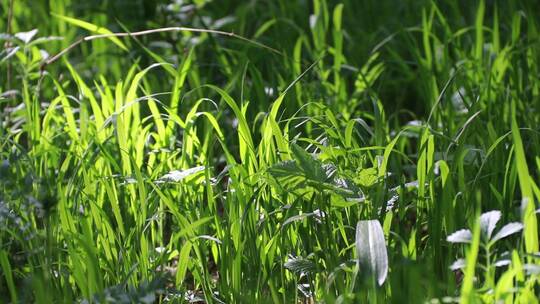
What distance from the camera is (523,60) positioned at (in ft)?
8.84

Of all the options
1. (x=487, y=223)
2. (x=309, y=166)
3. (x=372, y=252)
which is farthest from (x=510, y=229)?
(x=309, y=166)

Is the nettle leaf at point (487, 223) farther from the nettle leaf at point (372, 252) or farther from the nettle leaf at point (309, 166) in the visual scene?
the nettle leaf at point (309, 166)

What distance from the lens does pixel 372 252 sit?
141 cm

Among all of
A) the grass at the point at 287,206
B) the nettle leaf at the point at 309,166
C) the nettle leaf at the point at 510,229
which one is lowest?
the grass at the point at 287,206

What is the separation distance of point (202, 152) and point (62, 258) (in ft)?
1.25

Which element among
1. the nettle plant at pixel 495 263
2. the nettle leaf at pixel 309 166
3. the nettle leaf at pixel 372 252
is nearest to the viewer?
the nettle plant at pixel 495 263

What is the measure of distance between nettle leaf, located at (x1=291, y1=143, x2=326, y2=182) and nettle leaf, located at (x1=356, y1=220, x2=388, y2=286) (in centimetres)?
13

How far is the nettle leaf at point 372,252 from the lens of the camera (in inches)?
54.7

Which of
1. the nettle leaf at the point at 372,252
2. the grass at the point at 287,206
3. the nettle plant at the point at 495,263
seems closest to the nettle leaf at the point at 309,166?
the grass at the point at 287,206

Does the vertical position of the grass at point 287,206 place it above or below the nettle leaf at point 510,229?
below

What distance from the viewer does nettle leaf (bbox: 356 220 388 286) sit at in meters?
1.39

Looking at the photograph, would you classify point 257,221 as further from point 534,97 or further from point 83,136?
point 534,97

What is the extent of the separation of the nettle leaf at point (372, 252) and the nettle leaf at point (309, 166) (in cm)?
13

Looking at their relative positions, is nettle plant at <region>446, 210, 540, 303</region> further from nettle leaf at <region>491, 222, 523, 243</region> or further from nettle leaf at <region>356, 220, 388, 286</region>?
nettle leaf at <region>356, 220, 388, 286</region>
